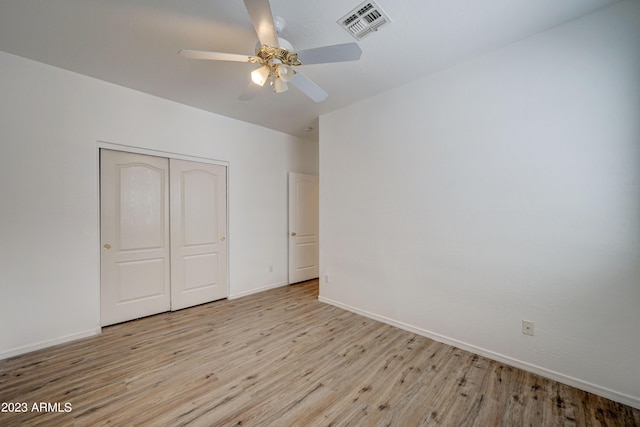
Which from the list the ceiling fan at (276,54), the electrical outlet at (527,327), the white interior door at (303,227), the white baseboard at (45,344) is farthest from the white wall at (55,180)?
the electrical outlet at (527,327)

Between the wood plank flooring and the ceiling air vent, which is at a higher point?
the ceiling air vent

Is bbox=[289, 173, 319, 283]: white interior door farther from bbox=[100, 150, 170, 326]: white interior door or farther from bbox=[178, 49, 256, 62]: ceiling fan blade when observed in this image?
bbox=[178, 49, 256, 62]: ceiling fan blade

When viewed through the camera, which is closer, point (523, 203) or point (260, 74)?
point (260, 74)

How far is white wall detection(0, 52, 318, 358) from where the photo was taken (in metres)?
2.32

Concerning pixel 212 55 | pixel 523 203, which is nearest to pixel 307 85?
pixel 212 55

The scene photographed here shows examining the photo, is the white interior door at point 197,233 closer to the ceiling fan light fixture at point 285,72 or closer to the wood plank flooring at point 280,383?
the wood plank flooring at point 280,383

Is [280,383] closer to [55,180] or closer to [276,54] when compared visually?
[276,54]

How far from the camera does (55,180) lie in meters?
2.52

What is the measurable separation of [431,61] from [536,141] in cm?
116

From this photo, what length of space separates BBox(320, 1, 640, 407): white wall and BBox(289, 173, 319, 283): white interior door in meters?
1.80

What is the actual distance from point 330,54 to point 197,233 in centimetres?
292

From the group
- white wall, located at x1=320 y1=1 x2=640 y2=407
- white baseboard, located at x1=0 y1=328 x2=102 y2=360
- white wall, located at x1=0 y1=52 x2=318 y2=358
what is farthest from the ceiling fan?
white baseboard, located at x1=0 y1=328 x2=102 y2=360

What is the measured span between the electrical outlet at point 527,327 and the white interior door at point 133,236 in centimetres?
390

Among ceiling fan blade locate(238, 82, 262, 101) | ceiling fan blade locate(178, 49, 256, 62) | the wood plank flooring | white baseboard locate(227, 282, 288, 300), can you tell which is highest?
ceiling fan blade locate(178, 49, 256, 62)
